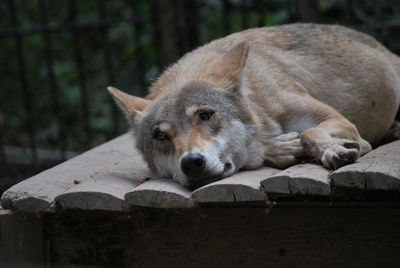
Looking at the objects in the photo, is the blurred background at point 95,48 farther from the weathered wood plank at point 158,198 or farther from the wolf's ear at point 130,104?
the weathered wood plank at point 158,198

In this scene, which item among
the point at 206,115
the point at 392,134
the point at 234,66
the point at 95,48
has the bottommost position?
the point at 95,48

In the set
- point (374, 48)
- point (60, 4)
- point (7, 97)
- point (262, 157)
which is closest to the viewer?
point (262, 157)

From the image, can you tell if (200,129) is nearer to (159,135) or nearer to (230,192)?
(159,135)

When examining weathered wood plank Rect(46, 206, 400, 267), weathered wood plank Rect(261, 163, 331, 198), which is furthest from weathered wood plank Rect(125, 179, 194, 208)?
weathered wood plank Rect(261, 163, 331, 198)

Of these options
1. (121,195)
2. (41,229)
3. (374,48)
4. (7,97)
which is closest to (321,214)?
(121,195)

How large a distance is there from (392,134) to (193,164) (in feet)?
6.21

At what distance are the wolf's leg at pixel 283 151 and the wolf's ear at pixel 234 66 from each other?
42 centimetres

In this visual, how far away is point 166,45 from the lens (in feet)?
24.1

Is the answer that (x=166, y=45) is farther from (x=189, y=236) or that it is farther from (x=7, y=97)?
(x=189, y=236)

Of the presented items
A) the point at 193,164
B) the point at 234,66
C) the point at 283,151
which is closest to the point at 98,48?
the point at 234,66

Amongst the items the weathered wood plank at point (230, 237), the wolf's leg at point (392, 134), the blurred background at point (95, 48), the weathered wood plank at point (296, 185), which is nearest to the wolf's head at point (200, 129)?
the weathered wood plank at point (230, 237)

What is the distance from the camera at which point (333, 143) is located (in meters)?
3.95

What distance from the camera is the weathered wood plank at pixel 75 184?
3695 mm

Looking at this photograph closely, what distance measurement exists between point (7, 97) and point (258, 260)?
20.7ft
